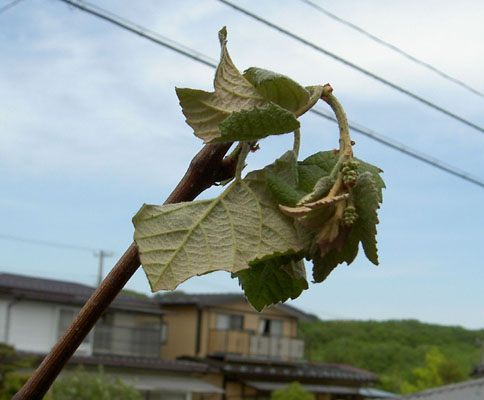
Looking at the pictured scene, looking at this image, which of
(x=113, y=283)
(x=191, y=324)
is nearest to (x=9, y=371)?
(x=191, y=324)

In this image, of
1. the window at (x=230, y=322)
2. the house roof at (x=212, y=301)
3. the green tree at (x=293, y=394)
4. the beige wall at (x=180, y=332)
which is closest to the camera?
the green tree at (x=293, y=394)

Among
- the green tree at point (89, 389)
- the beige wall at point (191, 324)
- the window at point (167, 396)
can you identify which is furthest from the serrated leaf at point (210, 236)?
the beige wall at point (191, 324)

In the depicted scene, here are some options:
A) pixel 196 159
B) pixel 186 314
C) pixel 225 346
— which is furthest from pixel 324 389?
pixel 196 159

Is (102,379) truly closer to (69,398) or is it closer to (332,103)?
(69,398)

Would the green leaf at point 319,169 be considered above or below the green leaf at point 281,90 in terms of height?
below

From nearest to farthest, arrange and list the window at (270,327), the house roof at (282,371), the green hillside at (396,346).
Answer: the house roof at (282,371) → the window at (270,327) → the green hillside at (396,346)

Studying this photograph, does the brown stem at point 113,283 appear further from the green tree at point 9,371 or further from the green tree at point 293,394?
the green tree at point 293,394

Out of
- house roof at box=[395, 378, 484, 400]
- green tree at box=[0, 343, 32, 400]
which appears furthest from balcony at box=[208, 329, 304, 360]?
house roof at box=[395, 378, 484, 400]

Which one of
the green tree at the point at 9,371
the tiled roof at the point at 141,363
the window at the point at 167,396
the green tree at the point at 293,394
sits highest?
the green tree at the point at 9,371
